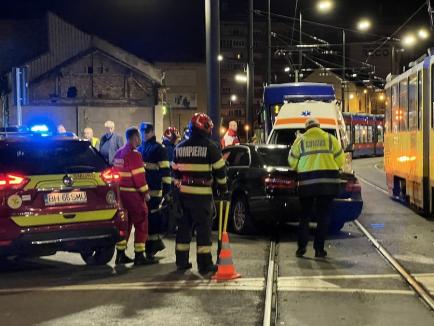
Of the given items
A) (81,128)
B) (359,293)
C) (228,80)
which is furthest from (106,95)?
(228,80)

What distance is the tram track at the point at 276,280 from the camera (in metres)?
6.23

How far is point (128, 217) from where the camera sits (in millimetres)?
8766

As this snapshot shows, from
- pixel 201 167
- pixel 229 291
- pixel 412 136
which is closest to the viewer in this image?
pixel 229 291

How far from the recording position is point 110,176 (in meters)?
8.31

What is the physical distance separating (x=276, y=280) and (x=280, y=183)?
3.21 m

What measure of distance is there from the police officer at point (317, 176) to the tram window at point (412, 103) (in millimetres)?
5239

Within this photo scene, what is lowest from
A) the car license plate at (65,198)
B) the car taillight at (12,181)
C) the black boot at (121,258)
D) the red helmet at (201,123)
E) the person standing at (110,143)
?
the black boot at (121,258)

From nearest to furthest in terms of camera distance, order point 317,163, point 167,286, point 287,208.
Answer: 1. point 167,286
2. point 317,163
3. point 287,208

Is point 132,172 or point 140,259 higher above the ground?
point 132,172

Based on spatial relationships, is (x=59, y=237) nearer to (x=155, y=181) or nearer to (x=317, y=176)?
(x=155, y=181)

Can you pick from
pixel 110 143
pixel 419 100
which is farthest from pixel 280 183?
pixel 419 100

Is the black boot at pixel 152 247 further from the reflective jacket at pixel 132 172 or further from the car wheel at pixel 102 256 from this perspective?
the reflective jacket at pixel 132 172

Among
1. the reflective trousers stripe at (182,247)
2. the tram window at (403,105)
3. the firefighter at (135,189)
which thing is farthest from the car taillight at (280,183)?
the tram window at (403,105)

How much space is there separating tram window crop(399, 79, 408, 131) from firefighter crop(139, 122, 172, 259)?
24.4 ft
